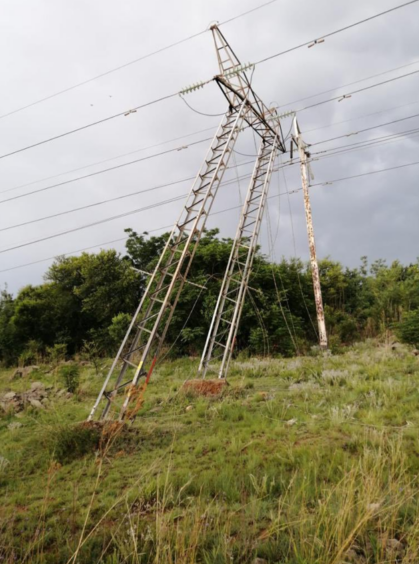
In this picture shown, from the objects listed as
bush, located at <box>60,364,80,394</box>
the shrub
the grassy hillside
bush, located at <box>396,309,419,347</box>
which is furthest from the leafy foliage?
the grassy hillside

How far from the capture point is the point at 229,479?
3980mm

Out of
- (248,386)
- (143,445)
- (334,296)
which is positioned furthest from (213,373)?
(334,296)

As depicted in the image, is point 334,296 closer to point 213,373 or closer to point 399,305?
point 399,305

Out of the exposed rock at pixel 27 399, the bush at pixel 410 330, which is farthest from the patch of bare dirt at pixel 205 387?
the bush at pixel 410 330

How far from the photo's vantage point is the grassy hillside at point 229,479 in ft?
8.60

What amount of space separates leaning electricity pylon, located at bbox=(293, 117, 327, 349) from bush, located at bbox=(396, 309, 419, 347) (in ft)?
9.75

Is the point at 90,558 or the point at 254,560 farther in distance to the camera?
the point at 90,558

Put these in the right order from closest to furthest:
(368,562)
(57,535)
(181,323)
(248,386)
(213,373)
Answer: (368,562)
(57,535)
(248,386)
(213,373)
(181,323)

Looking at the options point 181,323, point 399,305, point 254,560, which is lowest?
point 254,560

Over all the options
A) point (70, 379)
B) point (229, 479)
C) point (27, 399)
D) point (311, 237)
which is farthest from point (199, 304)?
point (229, 479)

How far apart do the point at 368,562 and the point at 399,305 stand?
20135 millimetres

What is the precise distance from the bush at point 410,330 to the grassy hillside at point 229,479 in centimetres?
475

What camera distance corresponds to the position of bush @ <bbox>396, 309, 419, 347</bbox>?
13438 millimetres

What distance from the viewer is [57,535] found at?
316cm
